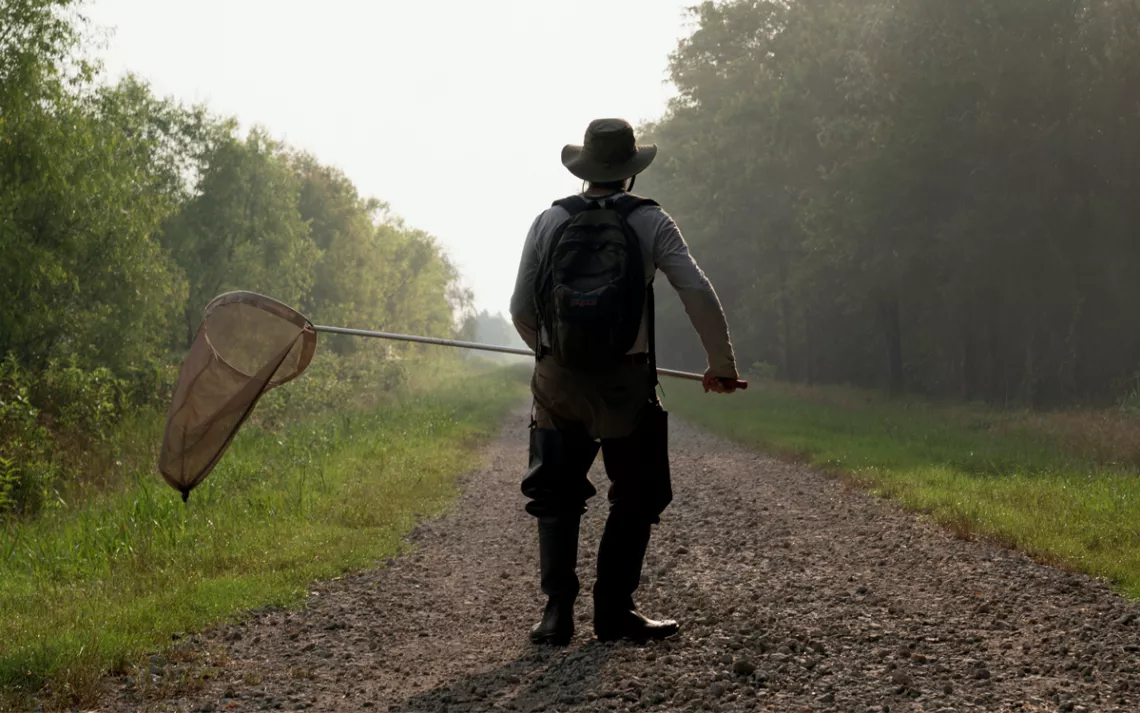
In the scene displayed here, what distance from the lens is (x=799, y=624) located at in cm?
577

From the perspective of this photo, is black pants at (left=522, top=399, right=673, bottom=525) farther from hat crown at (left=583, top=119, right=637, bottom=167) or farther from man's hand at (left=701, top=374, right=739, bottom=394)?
hat crown at (left=583, top=119, right=637, bottom=167)

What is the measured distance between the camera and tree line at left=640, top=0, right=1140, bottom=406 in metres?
22.7

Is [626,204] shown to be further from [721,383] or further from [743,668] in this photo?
[743,668]

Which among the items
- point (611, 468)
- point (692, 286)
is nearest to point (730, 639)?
point (611, 468)

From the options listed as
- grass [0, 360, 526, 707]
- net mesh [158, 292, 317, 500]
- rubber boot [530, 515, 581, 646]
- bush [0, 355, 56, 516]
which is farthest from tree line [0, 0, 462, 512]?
rubber boot [530, 515, 581, 646]

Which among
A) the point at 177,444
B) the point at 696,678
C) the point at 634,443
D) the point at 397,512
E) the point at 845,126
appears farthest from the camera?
the point at 845,126

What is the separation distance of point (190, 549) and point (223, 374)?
115 inches

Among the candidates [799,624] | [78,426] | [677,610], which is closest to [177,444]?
[677,610]

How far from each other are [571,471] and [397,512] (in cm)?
580

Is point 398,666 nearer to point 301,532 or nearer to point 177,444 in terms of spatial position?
point 177,444

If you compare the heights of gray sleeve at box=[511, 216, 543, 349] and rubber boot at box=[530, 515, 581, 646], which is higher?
gray sleeve at box=[511, 216, 543, 349]

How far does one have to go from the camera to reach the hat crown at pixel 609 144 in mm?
5480

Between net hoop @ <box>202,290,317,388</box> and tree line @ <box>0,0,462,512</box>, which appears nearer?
net hoop @ <box>202,290,317,388</box>

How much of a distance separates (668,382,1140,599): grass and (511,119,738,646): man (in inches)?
119
